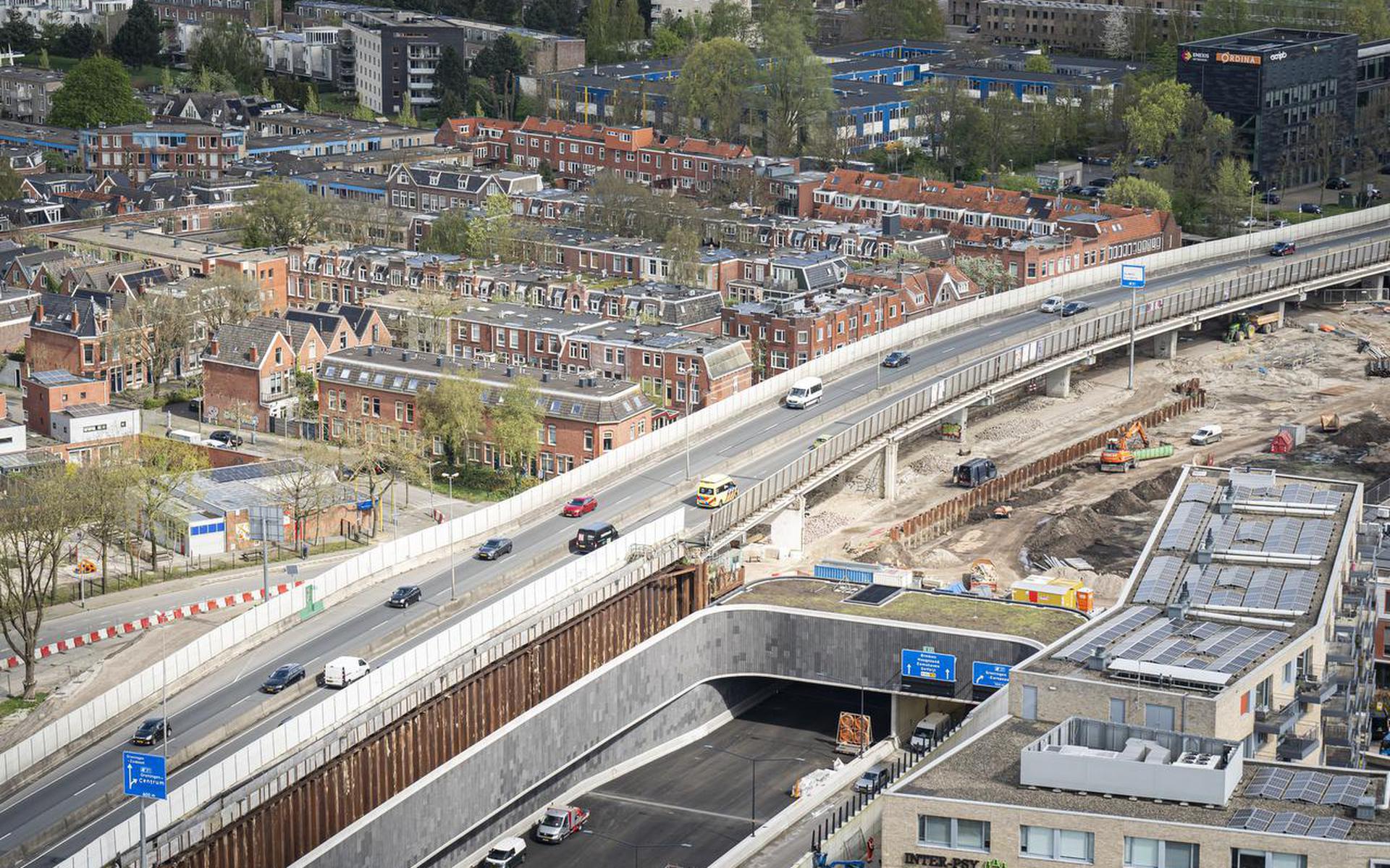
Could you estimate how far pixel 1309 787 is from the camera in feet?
173

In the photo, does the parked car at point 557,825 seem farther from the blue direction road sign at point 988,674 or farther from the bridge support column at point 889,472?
the bridge support column at point 889,472

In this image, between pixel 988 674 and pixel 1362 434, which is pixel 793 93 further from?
pixel 988 674

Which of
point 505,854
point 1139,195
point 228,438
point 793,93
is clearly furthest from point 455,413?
point 793,93

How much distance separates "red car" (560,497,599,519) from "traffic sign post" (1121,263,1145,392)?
44404mm

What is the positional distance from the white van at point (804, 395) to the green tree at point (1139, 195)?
5601 cm

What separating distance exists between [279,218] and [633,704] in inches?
3126

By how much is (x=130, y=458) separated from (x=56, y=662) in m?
19.3

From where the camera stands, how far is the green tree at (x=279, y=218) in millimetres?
148625

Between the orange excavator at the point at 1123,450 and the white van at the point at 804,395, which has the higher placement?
the white van at the point at 804,395

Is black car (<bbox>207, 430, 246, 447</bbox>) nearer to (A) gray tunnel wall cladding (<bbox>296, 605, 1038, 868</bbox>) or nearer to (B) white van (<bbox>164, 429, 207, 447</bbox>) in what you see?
(B) white van (<bbox>164, 429, 207, 447</bbox>)

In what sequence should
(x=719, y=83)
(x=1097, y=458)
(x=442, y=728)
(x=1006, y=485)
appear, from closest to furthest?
1. (x=442, y=728)
2. (x=1006, y=485)
3. (x=1097, y=458)
4. (x=719, y=83)

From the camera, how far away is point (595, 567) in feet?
271

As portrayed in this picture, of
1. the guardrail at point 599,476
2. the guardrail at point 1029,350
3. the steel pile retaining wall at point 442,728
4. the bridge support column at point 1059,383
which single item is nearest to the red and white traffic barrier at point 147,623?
the guardrail at point 599,476

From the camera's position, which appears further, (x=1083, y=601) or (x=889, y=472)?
(x=889, y=472)
